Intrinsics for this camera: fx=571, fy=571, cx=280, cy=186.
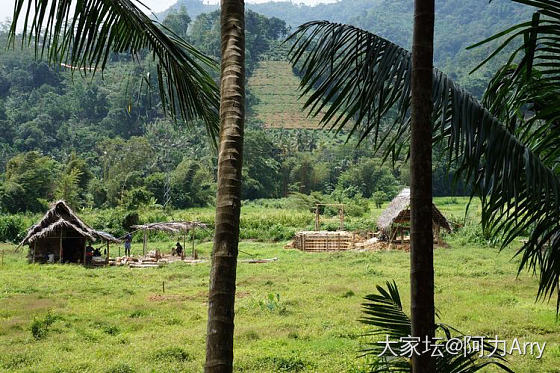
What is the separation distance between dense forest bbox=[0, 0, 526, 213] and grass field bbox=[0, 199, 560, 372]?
13036 mm

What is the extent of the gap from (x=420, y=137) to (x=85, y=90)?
67.5m

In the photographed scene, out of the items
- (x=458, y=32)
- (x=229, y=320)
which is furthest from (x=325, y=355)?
(x=458, y=32)

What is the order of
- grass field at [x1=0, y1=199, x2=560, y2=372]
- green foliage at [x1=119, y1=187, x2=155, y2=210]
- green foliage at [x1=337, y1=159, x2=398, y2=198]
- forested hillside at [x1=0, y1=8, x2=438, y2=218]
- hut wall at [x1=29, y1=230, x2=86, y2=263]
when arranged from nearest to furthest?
grass field at [x1=0, y1=199, x2=560, y2=372]
hut wall at [x1=29, y1=230, x2=86, y2=263]
green foliage at [x1=119, y1=187, x2=155, y2=210]
forested hillside at [x1=0, y1=8, x2=438, y2=218]
green foliage at [x1=337, y1=159, x2=398, y2=198]

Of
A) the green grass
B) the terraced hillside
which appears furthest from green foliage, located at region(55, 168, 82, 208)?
the terraced hillside

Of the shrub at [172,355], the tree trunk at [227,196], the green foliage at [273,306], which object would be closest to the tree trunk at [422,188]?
the tree trunk at [227,196]

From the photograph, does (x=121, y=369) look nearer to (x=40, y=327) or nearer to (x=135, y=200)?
(x=40, y=327)

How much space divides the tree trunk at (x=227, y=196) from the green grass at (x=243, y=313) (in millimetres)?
4616

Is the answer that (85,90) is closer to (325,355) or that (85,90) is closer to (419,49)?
(325,355)

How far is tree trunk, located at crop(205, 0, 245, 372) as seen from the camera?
2.18 meters

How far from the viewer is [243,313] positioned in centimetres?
1044

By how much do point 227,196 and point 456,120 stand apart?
1.05 metres

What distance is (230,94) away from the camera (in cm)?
240

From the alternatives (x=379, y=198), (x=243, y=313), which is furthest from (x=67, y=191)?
(x=243, y=313)

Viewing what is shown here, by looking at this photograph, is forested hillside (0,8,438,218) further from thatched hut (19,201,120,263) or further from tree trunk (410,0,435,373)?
tree trunk (410,0,435,373)
